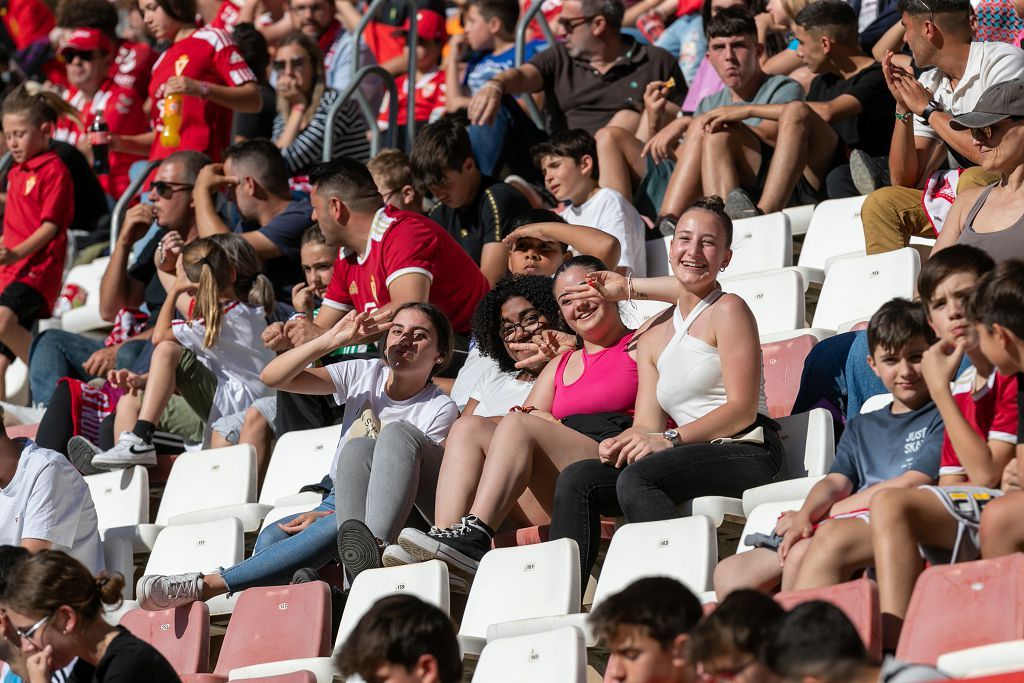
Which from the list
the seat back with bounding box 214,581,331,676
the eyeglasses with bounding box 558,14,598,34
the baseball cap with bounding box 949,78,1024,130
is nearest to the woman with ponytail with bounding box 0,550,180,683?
the seat back with bounding box 214,581,331,676

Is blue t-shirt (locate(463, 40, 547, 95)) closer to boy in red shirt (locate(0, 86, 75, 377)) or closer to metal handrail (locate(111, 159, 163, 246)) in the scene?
metal handrail (locate(111, 159, 163, 246))

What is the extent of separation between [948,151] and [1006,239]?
1384mm

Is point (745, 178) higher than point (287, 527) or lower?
higher

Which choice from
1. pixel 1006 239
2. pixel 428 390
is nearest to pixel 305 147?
pixel 428 390

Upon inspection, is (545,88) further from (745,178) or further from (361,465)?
(361,465)

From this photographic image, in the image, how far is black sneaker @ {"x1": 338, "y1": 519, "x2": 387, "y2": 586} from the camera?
434 cm

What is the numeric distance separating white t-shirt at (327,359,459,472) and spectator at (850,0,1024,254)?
1.46m

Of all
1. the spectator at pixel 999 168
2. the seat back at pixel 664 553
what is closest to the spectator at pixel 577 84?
the spectator at pixel 999 168

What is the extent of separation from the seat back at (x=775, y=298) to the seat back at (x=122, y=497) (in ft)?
6.72

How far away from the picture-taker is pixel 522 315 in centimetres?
503

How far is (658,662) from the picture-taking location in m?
2.79

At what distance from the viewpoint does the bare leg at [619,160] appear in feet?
21.3

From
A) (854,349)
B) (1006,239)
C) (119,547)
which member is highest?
(1006,239)

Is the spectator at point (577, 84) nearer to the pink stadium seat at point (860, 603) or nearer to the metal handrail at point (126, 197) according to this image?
the metal handrail at point (126, 197)
